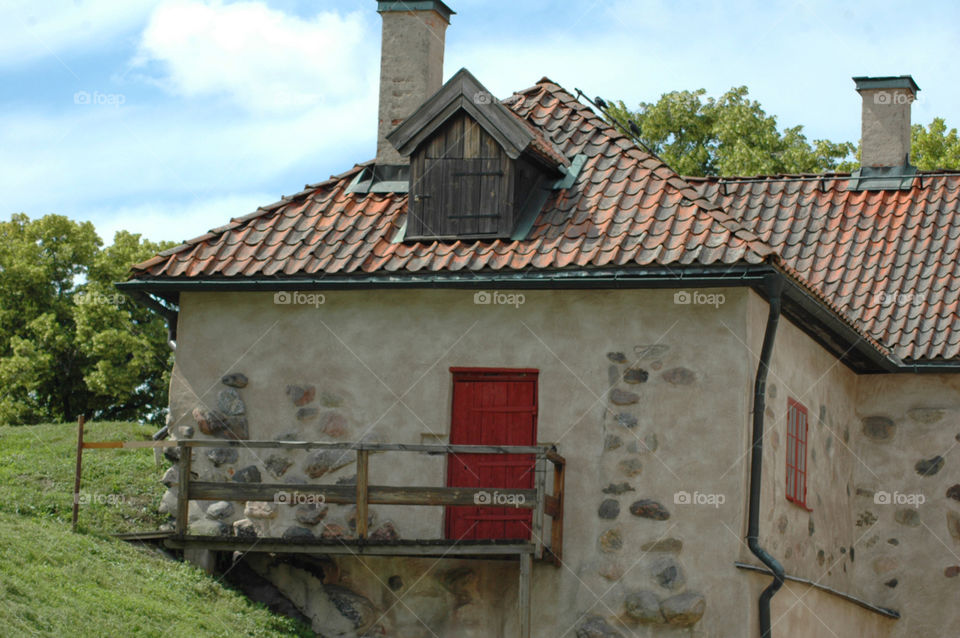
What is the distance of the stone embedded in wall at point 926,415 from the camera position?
16.5 metres

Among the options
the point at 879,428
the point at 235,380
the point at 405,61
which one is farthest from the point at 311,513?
the point at 879,428

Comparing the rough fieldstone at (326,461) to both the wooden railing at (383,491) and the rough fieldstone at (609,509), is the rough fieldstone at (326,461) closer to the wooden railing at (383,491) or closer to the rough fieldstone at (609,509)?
the wooden railing at (383,491)

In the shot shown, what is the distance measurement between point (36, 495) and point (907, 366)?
980 cm

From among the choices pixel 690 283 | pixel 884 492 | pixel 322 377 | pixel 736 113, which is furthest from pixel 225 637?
pixel 736 113

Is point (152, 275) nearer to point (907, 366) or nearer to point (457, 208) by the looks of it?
point (457, 208)

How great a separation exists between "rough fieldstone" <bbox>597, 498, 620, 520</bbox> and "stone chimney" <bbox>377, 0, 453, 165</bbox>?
4.74 meters

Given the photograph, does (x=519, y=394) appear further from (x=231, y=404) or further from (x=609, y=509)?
(x=231, y=404)

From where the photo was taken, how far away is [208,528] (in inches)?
562

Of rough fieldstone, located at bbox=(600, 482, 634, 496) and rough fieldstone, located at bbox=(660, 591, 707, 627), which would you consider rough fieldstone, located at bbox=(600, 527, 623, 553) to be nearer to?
rough fieldstone, located at bbox=(600, 482, 634, 496)

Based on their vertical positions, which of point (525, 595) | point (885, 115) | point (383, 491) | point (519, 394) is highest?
point (885, 115)

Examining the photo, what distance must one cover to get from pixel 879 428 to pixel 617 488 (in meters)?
4.97

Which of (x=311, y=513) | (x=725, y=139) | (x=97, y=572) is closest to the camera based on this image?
(x=97, y=572)

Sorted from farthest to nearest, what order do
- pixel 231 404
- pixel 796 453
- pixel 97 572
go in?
pixel 796 453, pixel 231 404, pixel 97 572

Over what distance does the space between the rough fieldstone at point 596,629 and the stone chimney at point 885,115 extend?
9.04 metres
